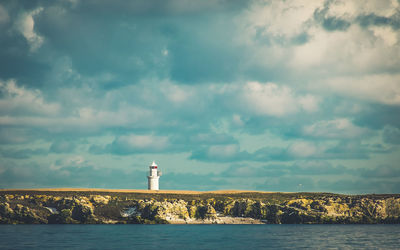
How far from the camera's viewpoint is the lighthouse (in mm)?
193413

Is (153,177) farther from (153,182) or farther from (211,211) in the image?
(211,211)

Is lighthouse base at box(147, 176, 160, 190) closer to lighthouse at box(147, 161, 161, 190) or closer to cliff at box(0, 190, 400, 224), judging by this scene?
lighthouse at box(147, 161, 161, 190)

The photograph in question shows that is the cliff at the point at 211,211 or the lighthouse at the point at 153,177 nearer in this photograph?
the cliff at the point at 211,211

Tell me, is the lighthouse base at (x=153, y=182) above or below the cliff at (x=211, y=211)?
above

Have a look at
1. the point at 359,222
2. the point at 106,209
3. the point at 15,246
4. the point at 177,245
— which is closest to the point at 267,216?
the point at 359,222

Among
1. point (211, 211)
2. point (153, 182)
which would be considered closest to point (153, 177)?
point (153, 182)

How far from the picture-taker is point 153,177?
19500 centimetres

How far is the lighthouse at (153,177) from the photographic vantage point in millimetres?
193413

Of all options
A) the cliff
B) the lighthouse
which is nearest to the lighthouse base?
the lighthouse

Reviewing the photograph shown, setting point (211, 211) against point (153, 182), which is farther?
point (153, 182)

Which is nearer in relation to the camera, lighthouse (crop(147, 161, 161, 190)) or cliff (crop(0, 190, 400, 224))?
cliff (crop(0, 190, 400, 224))

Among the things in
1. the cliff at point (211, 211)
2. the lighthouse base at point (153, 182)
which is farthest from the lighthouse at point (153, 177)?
the cliff at point (211, 211)

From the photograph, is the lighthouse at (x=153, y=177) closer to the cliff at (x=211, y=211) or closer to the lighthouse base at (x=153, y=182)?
the lighthouse base at (x=153, y=182)

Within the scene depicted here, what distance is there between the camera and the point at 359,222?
154500mm
